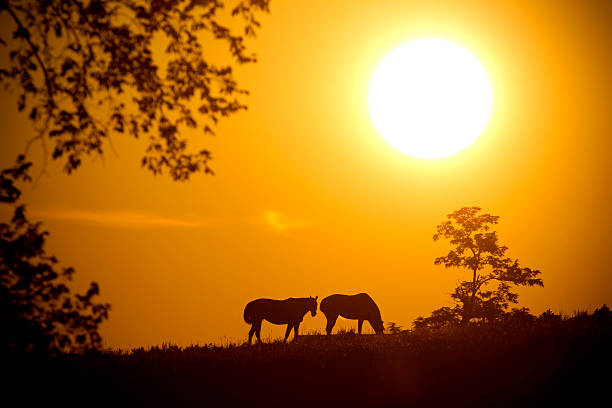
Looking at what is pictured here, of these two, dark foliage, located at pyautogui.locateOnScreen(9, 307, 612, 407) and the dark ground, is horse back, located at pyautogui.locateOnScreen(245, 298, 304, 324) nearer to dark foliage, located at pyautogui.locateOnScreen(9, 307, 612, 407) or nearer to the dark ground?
dark foliage, located at pyautogui.locateOnScreen(9, 307, 612, 407)

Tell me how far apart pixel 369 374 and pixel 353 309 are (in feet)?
71.6

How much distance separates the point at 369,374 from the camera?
16297mm

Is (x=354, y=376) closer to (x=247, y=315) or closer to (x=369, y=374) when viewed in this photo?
(x=369, y=374)

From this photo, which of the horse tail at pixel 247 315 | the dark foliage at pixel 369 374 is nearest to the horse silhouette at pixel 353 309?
the horse tail at pixel 247 315

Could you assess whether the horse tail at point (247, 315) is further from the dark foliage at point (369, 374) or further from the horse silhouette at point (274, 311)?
the dark foliage at point (369, 374)

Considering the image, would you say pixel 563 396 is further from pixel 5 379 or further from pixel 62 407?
pixel 5 379

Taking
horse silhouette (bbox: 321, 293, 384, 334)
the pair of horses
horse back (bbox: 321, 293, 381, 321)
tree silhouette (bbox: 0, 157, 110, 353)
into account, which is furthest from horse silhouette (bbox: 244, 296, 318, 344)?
tree silhouette (bbox: 0, 157, 110, 353)

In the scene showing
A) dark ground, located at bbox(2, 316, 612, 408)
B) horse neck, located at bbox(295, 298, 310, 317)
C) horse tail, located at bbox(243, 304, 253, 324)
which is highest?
horse neck, located at bbox(295, 298, 310, 317)

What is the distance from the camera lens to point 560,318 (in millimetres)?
24547

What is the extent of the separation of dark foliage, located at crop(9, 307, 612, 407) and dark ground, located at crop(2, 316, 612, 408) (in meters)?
0.03

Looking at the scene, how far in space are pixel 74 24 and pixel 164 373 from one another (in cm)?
954

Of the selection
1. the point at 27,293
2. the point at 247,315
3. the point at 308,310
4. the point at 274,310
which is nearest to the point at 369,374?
the point at 27,293

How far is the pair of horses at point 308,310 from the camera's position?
34625 mm

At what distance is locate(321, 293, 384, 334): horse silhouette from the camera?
3772 cm
